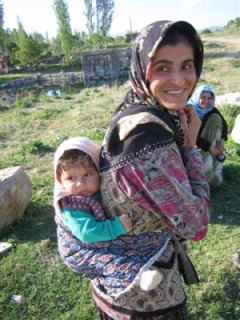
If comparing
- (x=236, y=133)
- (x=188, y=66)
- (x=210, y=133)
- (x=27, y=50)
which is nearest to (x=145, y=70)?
(x=188, y=66)

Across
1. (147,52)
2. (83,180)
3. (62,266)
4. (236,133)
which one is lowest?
(62,266)

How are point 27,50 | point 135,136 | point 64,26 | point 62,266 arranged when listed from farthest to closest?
point 64,26 → point 27,50 → point 62,266 → point 135,136

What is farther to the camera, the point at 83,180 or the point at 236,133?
the point at 236,133

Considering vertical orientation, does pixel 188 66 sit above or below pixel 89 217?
above

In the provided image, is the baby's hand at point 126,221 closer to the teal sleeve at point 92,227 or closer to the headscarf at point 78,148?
the teal sleeve at point 92,227

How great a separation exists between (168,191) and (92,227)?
1.23 feet

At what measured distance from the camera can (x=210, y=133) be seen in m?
5.05

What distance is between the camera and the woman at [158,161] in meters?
1.44

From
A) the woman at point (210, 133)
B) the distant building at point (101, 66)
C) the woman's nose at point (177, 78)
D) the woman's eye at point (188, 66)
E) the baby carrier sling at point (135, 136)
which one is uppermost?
the woman's eye at point (188, 66)

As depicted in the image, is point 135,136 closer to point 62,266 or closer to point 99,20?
point 62,266

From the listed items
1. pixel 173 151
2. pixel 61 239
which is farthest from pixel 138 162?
pixel 61 239

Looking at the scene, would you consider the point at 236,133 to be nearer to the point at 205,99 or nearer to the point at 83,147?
the point at 205,99

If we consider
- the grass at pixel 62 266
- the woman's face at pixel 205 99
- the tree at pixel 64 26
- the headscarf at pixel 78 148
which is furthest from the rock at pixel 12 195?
the tree at pixel 64 26

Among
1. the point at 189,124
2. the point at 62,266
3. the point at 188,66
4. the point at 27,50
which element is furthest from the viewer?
the point at 27,50
